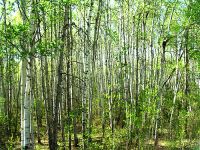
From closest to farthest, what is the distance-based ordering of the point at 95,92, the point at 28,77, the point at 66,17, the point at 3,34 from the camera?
the point at 3,34
the point at 28,77
the point at 66,17
the point at 95,92

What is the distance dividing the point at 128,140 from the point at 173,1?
699 centimetres

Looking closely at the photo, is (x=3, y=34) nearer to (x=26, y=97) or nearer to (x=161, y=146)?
(x=26, y=97)

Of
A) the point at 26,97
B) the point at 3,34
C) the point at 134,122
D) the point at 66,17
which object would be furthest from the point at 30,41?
the point at 134,122

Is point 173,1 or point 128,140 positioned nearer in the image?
point 128,140

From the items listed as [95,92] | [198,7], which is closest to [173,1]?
[198,7]

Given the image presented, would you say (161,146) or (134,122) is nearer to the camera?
(134,122)

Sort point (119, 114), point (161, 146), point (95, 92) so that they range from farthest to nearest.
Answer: point (95, 92) < point (119, 114) < point (161, 146)

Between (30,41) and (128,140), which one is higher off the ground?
(30,41)

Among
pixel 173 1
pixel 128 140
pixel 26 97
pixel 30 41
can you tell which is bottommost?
pixel 128 140

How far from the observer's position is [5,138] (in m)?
15.2

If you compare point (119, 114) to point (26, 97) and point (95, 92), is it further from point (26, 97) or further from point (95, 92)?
point (26, 97)

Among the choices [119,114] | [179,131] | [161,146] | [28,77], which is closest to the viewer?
[28,77]

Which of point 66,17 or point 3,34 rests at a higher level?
point 66,17

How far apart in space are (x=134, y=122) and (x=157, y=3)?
24.8 ft
